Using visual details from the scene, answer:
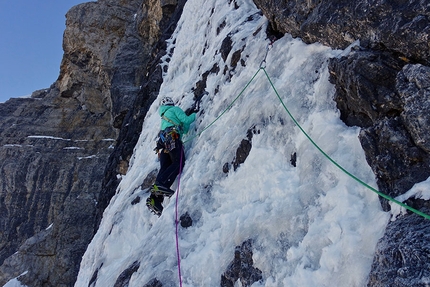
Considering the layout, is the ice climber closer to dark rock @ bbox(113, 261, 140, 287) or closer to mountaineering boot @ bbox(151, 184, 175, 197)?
mountaineering boot @ bbox(151, 184, 175, 197)

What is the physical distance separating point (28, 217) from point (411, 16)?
2394cm

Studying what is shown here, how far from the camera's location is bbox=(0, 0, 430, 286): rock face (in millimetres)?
3027

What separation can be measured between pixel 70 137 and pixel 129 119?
548 inches

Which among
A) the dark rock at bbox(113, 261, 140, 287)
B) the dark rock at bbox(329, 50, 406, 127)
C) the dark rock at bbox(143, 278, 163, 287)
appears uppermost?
the dark rock at bbox(329, 50, 406, 127)

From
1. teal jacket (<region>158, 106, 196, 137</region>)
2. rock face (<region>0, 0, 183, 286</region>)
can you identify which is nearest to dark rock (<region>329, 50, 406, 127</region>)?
teal jacket (<region>158, 106, 196, 137</region>)

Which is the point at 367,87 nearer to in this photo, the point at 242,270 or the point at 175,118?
the point at 242,270

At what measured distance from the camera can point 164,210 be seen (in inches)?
232

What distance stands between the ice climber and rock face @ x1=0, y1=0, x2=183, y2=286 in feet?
38.3

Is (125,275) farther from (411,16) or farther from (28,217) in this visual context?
(28,217)

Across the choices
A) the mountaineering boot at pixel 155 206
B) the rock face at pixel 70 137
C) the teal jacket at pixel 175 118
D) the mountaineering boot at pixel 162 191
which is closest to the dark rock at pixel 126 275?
the mountaineering boot at pixel 155 206

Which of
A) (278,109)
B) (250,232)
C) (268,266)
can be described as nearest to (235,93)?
(278,109)

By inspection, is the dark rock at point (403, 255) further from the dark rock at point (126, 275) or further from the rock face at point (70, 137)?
the rock face at point (70, 137)

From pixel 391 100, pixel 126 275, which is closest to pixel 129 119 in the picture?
pixel 126 275

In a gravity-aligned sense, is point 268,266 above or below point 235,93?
below
